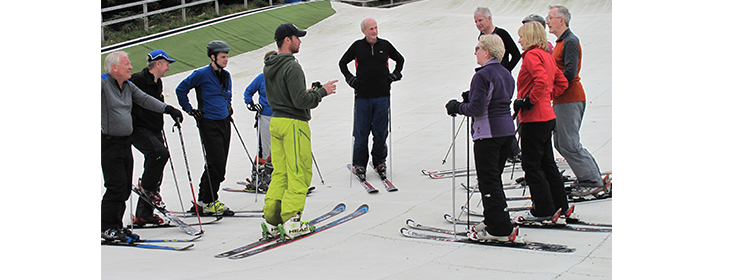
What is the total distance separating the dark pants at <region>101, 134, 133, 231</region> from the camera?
4.64 meters

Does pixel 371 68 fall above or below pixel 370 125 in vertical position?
above

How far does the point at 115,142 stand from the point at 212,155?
3.94ft

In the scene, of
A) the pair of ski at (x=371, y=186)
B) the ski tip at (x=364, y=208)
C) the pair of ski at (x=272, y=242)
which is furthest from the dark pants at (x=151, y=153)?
the pair of ski at (x=371, y=186)

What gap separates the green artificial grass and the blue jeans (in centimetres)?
918

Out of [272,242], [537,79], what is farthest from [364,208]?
[537,79]

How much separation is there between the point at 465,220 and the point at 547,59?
1.52 m

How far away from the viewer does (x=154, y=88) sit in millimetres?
5352

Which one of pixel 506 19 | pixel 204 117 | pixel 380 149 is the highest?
pixel 506 19

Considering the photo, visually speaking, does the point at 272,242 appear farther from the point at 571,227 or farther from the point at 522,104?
the point at 571,227

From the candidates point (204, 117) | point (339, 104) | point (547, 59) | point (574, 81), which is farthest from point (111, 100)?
point (339, 104)

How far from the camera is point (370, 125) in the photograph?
21.7ft

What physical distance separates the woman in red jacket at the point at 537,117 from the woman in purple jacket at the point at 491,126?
0.33m

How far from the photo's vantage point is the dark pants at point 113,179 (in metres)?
4.64

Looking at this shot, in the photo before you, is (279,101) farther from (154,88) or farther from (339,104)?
(339,104)
